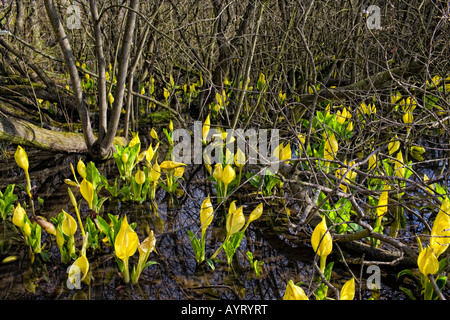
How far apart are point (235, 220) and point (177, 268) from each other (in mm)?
426

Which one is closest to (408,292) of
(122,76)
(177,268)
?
(177,268)

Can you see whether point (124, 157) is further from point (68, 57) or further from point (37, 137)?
point (37, 137)

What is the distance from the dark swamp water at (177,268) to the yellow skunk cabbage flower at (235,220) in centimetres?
24

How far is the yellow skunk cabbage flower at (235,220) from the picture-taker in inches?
83.2

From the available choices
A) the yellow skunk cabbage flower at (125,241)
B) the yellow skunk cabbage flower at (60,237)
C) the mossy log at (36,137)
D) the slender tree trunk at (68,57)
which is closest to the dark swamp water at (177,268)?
the yellow skunk cabbage flower at (60,237)

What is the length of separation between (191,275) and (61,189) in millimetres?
1673

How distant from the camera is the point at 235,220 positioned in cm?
212

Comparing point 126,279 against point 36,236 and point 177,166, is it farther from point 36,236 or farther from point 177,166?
point 177,166

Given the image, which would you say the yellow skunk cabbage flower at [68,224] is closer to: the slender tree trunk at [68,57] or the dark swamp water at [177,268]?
the dark swamp water at [177,268]

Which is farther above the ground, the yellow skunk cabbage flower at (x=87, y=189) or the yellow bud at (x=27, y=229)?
the yellow skunk cabbage flower at (x=87, y=189)

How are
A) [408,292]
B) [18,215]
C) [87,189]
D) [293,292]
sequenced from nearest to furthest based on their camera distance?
[293,292] < [408,292] < [18,215] < [87,189]

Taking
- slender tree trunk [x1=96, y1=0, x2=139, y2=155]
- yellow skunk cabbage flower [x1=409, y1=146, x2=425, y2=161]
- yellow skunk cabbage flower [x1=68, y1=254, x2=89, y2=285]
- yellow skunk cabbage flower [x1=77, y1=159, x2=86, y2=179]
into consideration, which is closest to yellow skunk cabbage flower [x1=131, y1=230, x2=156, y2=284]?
yellow skunk cabbage flower [x1=68, y1=254, x2=89, y2=285]

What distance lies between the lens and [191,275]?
217cm
